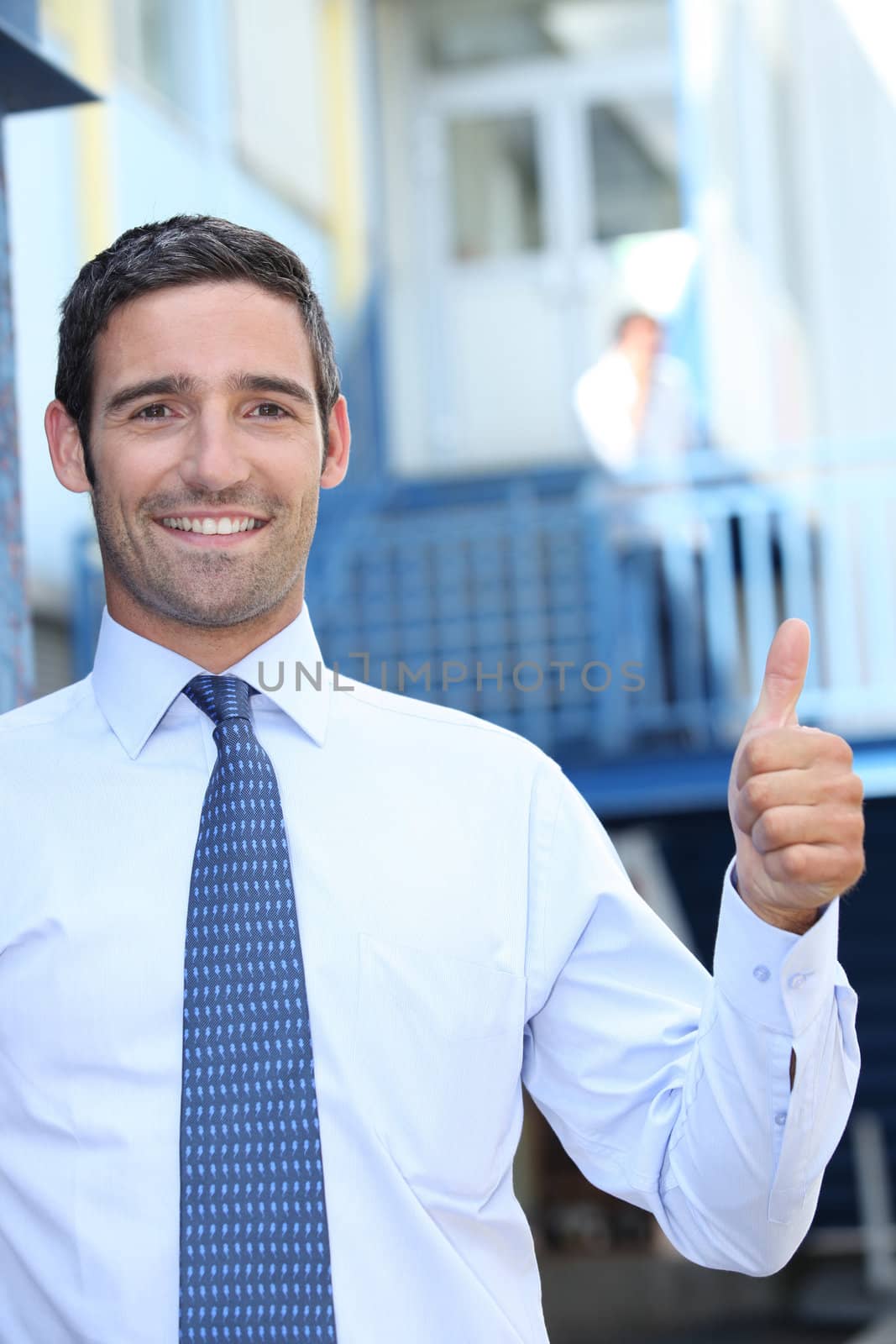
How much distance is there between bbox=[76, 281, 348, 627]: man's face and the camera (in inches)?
64.9

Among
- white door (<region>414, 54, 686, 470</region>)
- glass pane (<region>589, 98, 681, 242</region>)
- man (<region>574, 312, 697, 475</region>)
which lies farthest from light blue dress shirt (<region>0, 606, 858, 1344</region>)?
glass pane (<region>589, 98, 681, 242</region>)

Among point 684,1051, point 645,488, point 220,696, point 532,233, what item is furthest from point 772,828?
point 532,233

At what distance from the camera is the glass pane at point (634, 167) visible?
970 cm

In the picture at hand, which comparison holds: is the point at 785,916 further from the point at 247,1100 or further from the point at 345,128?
the point at 345,128

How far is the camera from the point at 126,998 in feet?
5.06

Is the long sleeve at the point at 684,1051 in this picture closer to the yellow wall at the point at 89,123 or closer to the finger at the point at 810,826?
the finger at the point at 810,826

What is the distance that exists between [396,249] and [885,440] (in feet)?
13.9

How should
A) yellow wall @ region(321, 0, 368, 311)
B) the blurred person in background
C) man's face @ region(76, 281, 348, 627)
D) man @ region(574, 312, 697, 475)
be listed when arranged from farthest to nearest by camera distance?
yellow wall @ region(321, 0, 368, 311), man @ region(574, 312, 697, 475), the blurred person in background, man's face @ region(76, 281, 348, 627)

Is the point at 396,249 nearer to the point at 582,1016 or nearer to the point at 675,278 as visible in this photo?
the point at 675,278

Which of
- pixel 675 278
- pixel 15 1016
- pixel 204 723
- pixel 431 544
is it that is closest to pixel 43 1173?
pixel 15 1016

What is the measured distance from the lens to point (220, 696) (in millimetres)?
1687

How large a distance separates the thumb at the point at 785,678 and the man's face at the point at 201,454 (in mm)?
524

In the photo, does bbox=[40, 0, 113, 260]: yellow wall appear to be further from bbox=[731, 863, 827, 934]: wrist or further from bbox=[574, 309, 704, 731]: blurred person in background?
bbox=[731, 863, 827, 934]: wrist

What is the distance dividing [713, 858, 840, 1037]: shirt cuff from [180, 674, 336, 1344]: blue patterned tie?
15.2 inches
